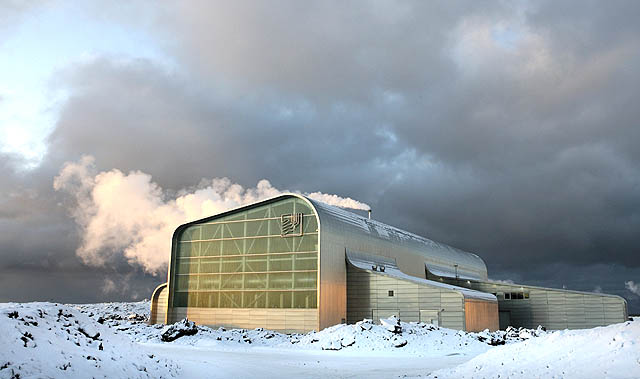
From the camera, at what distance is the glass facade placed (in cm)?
4588

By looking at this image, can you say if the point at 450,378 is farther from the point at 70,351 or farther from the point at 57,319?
the point at 57,319

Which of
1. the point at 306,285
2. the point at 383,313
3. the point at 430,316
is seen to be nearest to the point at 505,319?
the point at 430,316

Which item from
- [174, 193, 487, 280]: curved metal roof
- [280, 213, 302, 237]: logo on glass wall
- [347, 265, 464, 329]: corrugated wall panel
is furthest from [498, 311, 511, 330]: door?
[280, 213, 302, 237]: logo on glass wall

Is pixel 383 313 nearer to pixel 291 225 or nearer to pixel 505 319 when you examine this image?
pixel 291 225

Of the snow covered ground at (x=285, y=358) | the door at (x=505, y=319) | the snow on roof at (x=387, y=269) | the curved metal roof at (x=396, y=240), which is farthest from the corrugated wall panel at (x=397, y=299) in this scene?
the door at (x=505, y=319)

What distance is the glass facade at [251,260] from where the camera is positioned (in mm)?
45875

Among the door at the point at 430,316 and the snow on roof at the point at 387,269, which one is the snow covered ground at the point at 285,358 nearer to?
the door at the point at 430,316

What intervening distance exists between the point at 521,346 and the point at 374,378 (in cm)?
614

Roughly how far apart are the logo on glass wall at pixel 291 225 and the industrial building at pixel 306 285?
89mm

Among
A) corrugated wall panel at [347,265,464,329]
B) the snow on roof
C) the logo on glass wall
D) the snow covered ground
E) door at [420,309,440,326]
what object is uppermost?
the logo on glass wall

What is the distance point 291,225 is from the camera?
154 ft

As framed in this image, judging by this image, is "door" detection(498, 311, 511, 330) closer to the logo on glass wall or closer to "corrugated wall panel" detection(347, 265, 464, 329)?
"corrugated wall panel" detection(347, 265, 464, 329)

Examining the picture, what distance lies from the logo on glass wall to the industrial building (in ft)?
0.29

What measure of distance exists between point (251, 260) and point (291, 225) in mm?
5222
